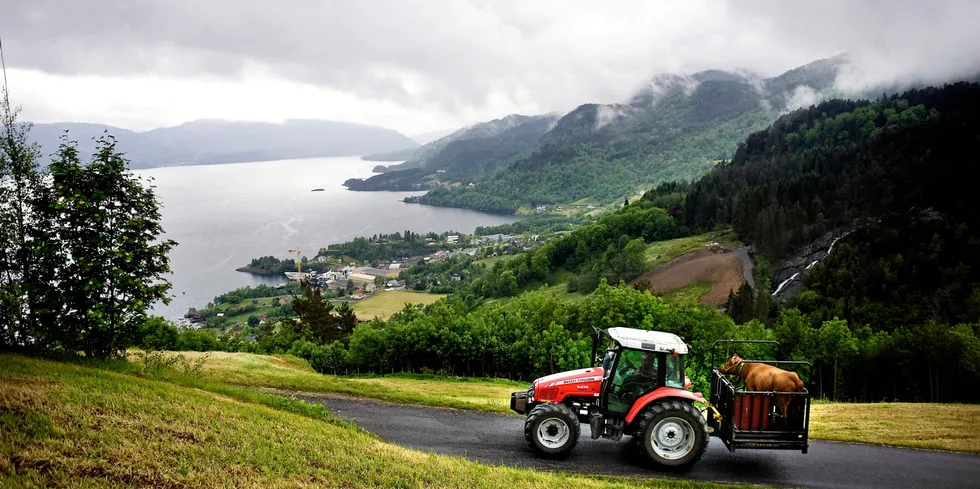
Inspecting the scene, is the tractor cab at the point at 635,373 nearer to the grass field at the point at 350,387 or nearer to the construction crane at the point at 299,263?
the grass field at the point at 350,387

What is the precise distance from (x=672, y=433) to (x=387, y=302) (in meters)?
91.1

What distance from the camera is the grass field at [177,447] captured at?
7.17 metres

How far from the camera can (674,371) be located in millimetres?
10969

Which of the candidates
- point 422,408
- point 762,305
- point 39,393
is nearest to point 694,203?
point 762,305

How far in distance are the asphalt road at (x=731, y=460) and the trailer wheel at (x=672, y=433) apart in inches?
12.1

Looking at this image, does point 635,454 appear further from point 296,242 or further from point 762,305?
point 296,242

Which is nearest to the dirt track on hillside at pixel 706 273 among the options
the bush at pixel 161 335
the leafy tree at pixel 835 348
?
the leafy tree at pixel 835 348

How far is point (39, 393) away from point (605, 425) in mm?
10174

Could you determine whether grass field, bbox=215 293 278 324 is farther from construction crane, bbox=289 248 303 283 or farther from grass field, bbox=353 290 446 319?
grass field, bbox=353 290 446 319

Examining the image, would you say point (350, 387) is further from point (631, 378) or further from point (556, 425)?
point (631, 378)

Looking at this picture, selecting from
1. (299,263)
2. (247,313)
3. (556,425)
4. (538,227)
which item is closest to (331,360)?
→ (556,425)

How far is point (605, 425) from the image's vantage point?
11016 mm

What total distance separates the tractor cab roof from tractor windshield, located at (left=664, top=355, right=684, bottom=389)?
304mm

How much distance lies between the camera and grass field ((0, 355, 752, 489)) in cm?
717
